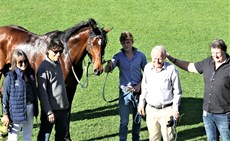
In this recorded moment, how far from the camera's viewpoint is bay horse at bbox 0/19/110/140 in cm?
659

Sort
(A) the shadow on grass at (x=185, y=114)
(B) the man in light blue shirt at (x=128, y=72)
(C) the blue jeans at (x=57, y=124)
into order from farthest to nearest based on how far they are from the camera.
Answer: (A) the shadow on grass at (x=185, y=114) < (B) the man in light blue shirt at (x=128, y=72) < (C) the blue jeans at (x=57, y=124)

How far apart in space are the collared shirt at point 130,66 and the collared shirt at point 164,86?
29.6 inches

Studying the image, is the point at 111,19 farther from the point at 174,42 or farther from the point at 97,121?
the point at 97,121

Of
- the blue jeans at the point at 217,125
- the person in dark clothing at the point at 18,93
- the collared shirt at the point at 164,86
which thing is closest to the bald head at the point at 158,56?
the collared shirt at the point at 164,86

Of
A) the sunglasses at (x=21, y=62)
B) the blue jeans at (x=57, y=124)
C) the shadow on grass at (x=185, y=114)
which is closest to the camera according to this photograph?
the sunglasses at (x=21, y=62)

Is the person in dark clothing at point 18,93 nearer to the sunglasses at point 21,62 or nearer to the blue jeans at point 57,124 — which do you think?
the sunglasses at point 21,62

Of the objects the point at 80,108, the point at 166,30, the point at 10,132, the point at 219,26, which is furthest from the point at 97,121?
the point at 219,26

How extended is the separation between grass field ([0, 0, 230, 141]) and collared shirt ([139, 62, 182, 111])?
182cm

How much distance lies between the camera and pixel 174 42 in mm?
13336

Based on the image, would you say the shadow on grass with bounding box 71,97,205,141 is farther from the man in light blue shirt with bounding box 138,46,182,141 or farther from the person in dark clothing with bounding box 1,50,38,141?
the person in dark clothing with bounding box 1,50,38,141

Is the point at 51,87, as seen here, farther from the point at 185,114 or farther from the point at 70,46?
the point at 185,114

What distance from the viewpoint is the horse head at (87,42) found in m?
6.55

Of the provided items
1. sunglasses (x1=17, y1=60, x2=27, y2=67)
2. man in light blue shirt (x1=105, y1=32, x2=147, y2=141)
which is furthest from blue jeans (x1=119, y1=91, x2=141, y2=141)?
sunglasses (x1=17, y1=60, x2=27, y2=67)

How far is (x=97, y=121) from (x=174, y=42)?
598cm
